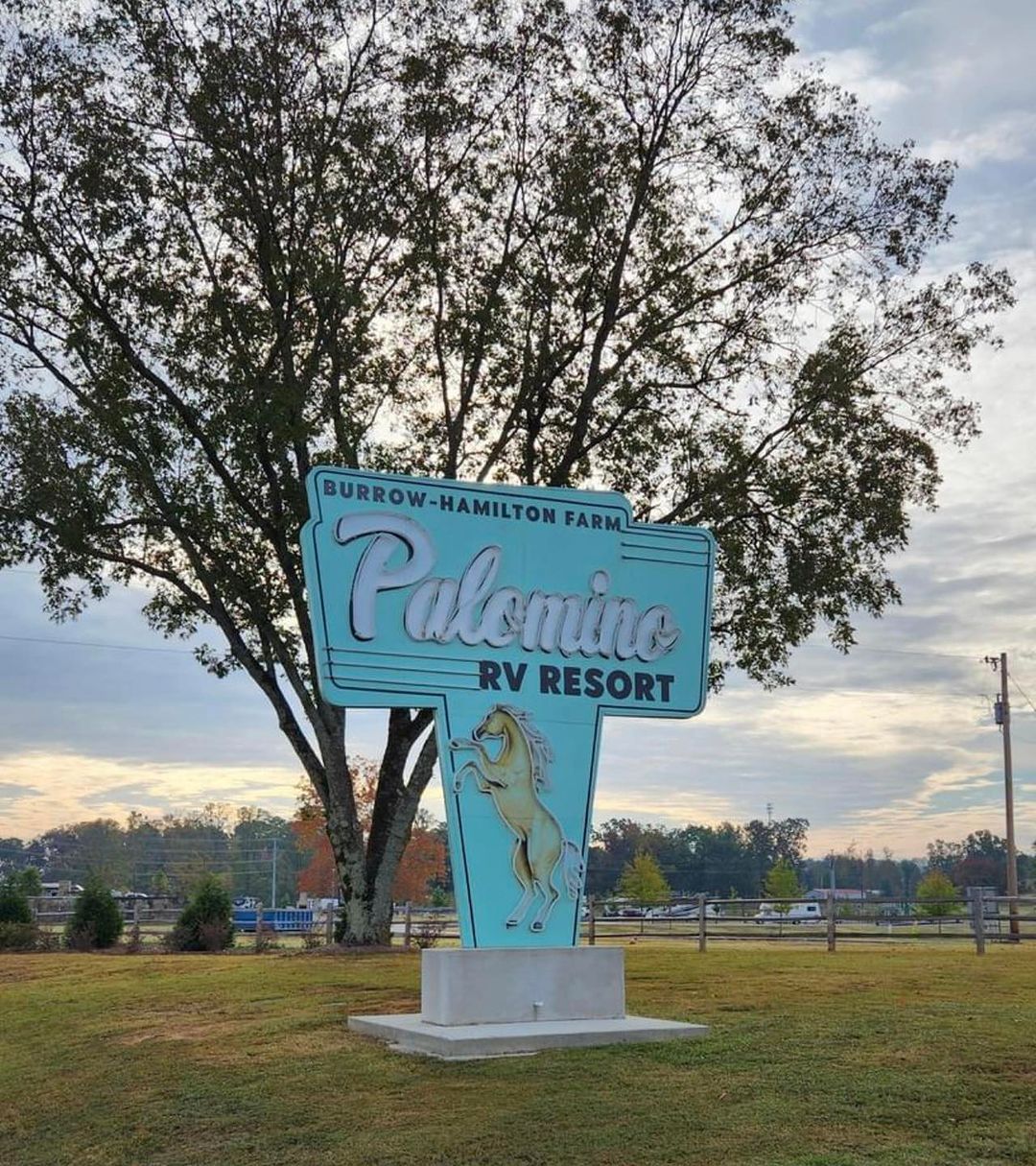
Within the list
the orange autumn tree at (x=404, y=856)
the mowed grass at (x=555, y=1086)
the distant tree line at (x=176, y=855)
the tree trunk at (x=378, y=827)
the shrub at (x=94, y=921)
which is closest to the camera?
the mowed grass at (x=555, y=1086)

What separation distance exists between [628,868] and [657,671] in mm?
92227

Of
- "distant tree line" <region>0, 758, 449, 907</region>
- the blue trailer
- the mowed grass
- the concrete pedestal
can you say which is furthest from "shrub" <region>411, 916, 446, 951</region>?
"distant tree line" <region>0, 758, 449, 907</region>

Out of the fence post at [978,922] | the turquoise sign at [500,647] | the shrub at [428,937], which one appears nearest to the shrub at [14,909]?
the shrub at [428,937]

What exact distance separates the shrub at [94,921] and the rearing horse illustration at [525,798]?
21422 millimetres

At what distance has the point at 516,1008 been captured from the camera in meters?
12.3

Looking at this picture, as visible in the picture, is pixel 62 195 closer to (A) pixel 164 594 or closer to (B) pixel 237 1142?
(A) pixel 164 594

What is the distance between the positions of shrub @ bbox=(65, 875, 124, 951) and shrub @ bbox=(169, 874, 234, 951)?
164cm

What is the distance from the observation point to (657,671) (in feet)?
45.5

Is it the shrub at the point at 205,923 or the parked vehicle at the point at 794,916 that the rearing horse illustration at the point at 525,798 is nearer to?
the parked vehicle at the point at 794,916

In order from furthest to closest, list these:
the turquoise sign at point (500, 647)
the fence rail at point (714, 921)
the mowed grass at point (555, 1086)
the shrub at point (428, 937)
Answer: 1. the shrub at point (428, 937)
2. the fence rail at point (714, 921)
3. the turquoise sign at point (500, 647)
4. the mowed grass at point (555, 1086)

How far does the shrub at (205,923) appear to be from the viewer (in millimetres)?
30078

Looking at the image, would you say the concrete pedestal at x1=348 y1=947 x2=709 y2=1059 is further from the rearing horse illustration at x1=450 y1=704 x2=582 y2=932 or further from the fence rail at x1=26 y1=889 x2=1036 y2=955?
the fence rail at x1=26 y1=889 x2=1036 y2=955

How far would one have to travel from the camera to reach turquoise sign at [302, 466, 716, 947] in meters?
12.5

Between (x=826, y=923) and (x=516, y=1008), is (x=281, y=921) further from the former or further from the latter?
(x=516, y=1008)
